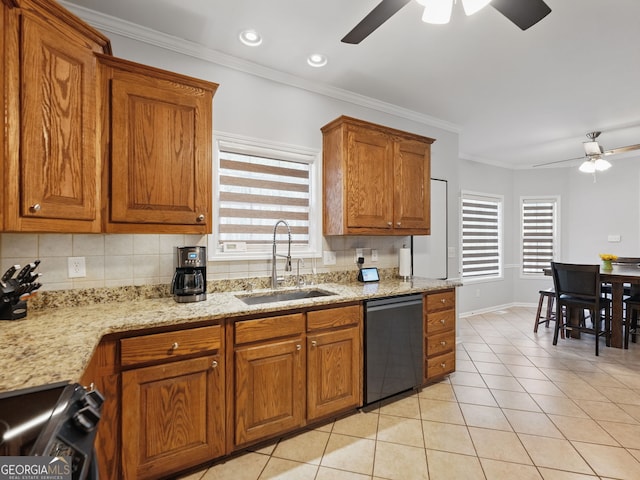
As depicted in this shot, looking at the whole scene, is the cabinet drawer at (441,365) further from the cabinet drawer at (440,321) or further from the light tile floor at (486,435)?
the cabinet drawer at (440,321)

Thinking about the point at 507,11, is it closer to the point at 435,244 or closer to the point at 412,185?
the point at 412,185

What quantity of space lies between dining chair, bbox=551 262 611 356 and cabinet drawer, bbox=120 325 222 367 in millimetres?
4073

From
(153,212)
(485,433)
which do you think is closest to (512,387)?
(485,433)

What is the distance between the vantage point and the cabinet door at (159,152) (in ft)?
5.90

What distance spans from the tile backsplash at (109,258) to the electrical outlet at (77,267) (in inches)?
0.8

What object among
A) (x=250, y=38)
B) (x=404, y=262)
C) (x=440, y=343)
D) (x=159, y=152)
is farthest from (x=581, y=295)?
(x=159, y=152)

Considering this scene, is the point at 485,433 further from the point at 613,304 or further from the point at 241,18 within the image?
the point at 241,18

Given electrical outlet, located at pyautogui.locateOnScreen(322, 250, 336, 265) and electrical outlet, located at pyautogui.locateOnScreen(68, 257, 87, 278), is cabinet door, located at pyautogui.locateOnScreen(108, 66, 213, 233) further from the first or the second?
electrical outlet, located at pyautogui.locateOnScreen(322, 250, 336, 265)

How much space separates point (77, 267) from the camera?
194 cm

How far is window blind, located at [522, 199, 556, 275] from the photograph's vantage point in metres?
5.96

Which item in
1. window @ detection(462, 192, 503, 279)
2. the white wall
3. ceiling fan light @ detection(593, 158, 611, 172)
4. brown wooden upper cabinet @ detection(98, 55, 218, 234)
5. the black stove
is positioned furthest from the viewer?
window @ detection(462, 192, 503, 279)

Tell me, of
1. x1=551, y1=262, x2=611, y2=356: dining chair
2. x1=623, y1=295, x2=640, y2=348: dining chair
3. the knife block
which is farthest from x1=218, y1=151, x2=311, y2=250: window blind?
x1=623, y1=295, x2=640, y2=348: dining chair

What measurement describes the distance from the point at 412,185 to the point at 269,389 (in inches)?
85.6

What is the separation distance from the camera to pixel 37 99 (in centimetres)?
145
